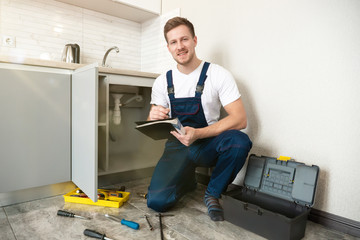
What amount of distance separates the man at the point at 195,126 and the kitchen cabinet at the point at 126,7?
84 centimetres

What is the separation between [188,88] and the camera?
5.38 feet

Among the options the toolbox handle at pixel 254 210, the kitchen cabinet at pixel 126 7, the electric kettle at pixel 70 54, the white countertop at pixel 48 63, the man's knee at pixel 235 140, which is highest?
the kitchen cabinet at pixel 126 7

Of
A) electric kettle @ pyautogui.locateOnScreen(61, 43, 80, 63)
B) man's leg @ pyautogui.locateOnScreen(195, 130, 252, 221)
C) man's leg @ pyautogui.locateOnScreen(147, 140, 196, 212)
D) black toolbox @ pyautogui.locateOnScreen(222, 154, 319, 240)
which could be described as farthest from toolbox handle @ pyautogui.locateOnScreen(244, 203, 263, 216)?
electric kettle @ pyautogui.locateOnScreen(61, 43, 80, 63)

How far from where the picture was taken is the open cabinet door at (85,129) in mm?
1338

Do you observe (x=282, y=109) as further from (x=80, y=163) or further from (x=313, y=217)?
(x=80, y=163)

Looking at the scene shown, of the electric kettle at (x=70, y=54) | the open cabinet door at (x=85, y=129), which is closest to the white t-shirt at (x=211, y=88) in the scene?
the open cabinet door at (x=85, y=129)

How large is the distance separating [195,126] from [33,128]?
3.29 feet

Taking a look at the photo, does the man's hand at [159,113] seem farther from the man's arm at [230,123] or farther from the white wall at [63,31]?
the white wall at [63,31]

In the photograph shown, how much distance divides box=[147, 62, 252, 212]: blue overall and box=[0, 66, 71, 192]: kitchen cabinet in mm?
659

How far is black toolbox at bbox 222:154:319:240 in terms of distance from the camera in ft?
3.77

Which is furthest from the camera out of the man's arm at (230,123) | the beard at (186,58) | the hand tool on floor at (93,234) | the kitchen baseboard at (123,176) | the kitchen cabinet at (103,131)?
the kitchen baseboard at (123,176)

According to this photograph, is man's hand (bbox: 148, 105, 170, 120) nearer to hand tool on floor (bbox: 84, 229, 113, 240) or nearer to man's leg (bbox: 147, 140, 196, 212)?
man's leg (bbox: 147, 140, 196, 212)

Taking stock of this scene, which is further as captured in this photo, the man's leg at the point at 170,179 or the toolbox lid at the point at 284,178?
the man's leg at the point at 170,179

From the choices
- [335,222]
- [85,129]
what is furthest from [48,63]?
[335,222]
